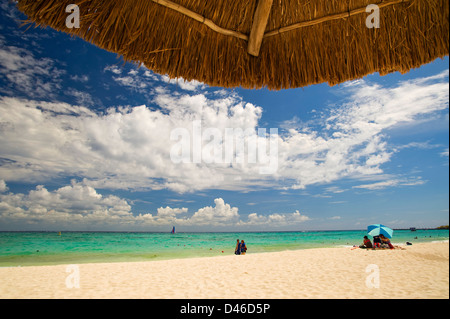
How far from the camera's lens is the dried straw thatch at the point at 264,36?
1650mm

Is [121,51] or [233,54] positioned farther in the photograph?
[233,54]

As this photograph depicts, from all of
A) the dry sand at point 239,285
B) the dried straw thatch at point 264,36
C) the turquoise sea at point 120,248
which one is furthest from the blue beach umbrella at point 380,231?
the dried straw thatch at point 264,36

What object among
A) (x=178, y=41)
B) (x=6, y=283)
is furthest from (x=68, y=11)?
(x=6, y=283)

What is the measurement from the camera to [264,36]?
198 centimetres

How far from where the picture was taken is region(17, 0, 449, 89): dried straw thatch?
1.65 metres

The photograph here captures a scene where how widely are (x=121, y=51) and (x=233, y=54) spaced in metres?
0.86

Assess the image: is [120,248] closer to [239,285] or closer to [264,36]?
[239,285]

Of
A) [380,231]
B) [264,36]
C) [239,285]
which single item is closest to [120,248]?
[239,285]

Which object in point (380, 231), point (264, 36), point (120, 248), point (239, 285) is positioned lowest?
point (120, 248)

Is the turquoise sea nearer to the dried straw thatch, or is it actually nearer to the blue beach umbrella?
the blue beach umbrella

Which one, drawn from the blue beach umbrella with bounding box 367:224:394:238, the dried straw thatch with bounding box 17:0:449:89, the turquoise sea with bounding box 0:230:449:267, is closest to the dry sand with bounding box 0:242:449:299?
the dried straw thatch with bounding box 17:0:449:89
